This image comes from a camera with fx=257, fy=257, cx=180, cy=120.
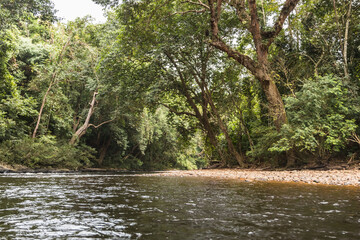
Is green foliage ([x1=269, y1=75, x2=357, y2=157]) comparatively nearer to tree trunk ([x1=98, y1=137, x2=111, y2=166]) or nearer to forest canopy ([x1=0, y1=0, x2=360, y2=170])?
forest canopy ([x1=0, y1=0, x2=360, y2=170])

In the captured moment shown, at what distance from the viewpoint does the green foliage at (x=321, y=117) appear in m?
9.58

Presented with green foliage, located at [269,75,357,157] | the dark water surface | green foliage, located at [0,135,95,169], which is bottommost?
the dark water surface

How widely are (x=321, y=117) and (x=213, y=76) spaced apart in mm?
8370

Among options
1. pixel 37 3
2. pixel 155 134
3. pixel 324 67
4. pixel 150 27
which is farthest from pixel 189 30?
pixel 155 134

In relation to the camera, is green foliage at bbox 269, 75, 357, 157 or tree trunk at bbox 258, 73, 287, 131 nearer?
green foliage at bbox 269, 75, 357, 157

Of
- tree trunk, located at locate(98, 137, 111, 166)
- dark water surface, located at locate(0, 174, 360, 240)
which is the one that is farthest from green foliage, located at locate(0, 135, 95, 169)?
dark water surface, located at locate(0, 174, 360, 240)

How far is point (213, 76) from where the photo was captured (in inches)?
679

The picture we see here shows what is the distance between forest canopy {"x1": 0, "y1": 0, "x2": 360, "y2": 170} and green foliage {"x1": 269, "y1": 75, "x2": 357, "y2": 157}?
0.05 meters

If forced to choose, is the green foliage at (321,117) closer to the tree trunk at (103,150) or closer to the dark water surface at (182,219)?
the dark water surface at (182,219)

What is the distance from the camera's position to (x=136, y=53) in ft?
46.4

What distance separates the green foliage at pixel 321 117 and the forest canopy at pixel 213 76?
50 millimetres

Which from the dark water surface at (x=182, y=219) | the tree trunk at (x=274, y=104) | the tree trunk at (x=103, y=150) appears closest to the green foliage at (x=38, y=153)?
the tree trunk at (x=103, y=150)

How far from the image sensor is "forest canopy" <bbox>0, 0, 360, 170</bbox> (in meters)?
10.6

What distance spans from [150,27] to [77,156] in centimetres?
1532
